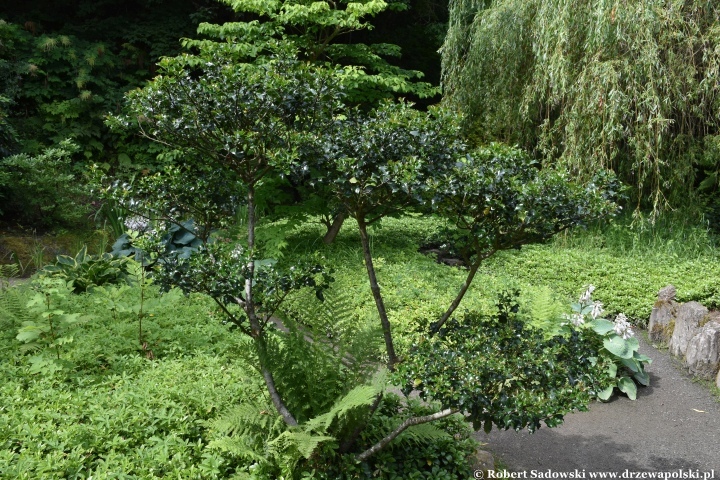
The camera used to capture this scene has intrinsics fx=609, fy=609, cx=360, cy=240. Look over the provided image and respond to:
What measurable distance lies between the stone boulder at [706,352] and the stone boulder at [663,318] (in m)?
0.58

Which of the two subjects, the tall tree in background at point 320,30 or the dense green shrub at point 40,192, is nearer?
the tall tree in background at point 320,30

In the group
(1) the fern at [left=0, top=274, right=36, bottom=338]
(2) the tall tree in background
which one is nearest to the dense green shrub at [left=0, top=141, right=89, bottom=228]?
(2) the tall tree in background

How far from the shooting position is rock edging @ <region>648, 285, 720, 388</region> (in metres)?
4.88

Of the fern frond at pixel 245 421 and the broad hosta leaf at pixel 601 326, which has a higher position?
the fern frond at pixel 245 421

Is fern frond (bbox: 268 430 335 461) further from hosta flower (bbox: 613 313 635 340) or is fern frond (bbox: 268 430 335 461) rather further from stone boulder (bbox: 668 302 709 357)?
stone boulder (bbox: 668 302 709 357)

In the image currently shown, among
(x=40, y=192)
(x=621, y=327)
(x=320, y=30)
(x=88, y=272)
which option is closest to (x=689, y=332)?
(x=621, y=327)

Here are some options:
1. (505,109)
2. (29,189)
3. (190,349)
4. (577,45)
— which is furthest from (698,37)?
(29,189)

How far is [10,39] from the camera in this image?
10.9 meters

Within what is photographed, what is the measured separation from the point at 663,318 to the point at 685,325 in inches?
16.6

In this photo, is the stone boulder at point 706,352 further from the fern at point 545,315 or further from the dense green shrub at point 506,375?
the dense green shrub at point 506,375

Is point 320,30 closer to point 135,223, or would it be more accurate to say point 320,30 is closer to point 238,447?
point 135,223

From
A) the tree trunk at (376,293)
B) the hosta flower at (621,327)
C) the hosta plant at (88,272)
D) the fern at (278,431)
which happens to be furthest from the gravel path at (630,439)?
the hosta plant at (88,272)

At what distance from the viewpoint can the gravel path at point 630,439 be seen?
11.8 ft

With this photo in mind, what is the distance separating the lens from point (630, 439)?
393 cm
